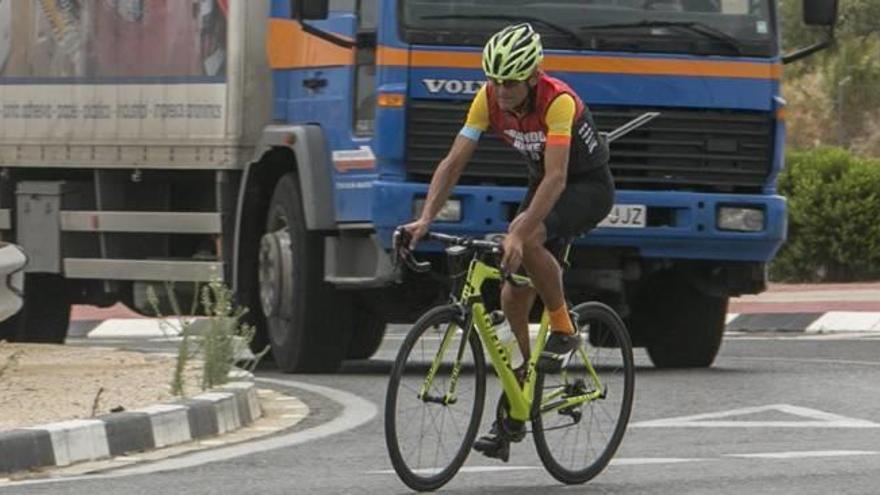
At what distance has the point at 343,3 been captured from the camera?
16.3m

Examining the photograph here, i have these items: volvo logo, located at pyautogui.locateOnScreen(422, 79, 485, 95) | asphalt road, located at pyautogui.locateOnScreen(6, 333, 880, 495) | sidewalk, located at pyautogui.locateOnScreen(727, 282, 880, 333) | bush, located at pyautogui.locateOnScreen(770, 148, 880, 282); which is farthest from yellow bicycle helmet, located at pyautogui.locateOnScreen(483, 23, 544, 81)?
bush, located at pyautogui.locateOnScreen(770, 148, 880, 282)

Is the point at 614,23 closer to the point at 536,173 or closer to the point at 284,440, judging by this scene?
the point at 284,440

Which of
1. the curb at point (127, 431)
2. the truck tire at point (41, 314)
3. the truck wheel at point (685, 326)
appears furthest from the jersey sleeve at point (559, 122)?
the truck tire at point (41, 314)

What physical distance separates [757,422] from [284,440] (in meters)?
2.31

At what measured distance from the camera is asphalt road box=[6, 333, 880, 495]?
10180 millimetres

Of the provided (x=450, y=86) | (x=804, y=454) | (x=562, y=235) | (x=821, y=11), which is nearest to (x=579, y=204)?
(x=562, y=235)

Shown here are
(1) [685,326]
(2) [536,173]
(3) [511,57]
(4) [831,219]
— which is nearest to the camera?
(3) [511,57]

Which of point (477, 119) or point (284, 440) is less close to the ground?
point (477, 119)

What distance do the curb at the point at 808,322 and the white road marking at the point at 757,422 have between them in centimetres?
935

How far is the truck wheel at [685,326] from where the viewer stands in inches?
683

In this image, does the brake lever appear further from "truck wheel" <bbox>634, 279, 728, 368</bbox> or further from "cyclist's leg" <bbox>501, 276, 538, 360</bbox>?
"truck wheel" <bbox>634, 279, 728, 368</bbox>

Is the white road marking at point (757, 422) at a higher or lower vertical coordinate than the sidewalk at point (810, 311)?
higher

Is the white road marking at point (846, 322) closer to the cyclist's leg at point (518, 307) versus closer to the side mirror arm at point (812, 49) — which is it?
the side mirror arm at point (812, 49)

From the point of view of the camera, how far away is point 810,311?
942 inches
